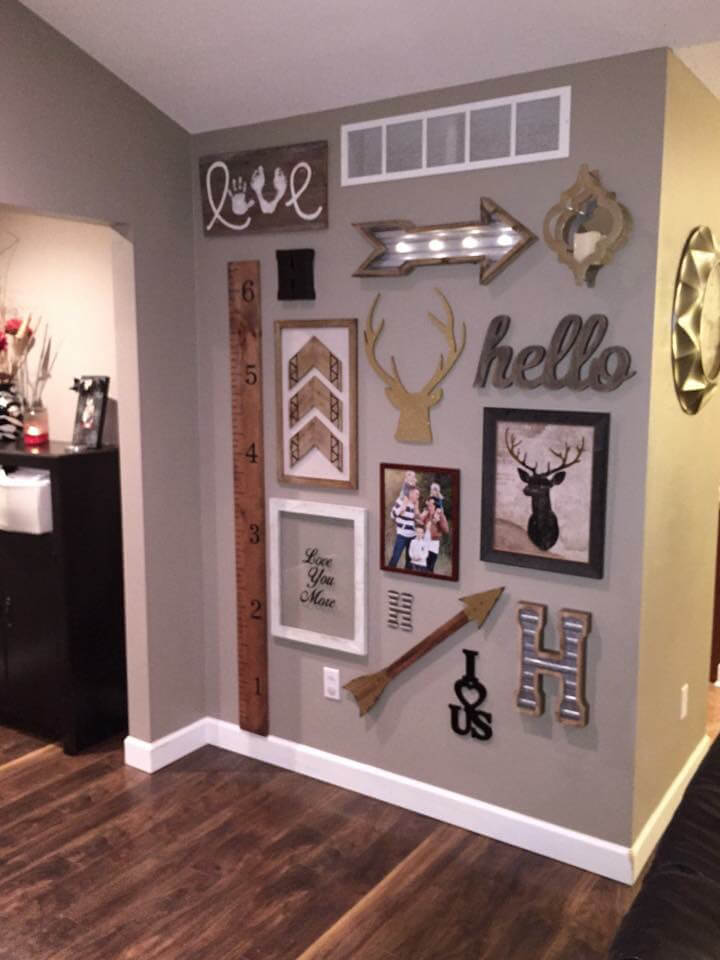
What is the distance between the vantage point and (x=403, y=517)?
291 centimetres

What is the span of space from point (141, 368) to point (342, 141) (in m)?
1.04

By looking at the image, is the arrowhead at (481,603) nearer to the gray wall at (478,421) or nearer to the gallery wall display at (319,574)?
the gray wall at (478,421)

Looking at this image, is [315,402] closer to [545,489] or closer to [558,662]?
[545,489]

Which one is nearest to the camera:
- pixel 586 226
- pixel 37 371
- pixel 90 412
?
pixel 586 226

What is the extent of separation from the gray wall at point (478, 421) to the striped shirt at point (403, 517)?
0.30 feet

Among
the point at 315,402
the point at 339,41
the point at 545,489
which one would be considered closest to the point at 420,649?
the point at 545,489

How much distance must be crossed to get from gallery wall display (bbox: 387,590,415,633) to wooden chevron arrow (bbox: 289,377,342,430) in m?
0.60

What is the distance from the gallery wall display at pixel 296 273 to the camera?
3.00 metres

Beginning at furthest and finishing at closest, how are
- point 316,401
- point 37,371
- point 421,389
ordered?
1. point 37,371
2. point 316,401
3. point 421,389

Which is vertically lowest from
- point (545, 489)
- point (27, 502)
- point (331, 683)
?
point (331, 683)

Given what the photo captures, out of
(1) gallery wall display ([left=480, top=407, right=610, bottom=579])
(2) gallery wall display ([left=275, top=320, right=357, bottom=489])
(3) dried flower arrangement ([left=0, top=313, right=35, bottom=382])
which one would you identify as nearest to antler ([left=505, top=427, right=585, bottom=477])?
(1) gallery wall display ([left=480, top=407, right=610, bottom=579])

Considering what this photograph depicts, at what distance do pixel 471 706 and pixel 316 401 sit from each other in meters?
1.14

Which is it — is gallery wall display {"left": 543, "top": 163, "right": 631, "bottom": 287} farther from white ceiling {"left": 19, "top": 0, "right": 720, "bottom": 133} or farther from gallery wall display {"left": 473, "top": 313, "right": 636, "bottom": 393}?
white ceiling {"left": 19, "top": 0, "right": 720, "bottom": 133}

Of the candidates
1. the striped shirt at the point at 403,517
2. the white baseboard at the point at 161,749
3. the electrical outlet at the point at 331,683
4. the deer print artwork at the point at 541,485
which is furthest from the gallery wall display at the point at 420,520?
the white baseboard at the point at 161,749
